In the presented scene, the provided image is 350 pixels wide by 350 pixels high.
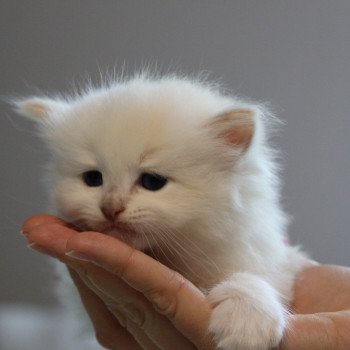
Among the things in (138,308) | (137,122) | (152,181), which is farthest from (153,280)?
(137,122)

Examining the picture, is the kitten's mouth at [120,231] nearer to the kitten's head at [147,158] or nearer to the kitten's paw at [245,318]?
the kitten's head at [147,158]

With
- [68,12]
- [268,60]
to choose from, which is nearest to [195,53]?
[268,60]

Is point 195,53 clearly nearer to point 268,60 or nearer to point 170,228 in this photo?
point 268,60

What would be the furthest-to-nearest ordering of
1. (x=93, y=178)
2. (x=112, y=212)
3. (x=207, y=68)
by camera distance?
(x=207, y=68) < (x=93, y=178) < (x=112, y=212)

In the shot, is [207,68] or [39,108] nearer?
[39,108]

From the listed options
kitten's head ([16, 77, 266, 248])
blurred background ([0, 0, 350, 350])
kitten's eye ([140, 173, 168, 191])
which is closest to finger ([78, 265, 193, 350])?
kitten's head ([16, 77, 266, 248])

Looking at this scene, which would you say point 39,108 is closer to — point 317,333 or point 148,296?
point 148,296

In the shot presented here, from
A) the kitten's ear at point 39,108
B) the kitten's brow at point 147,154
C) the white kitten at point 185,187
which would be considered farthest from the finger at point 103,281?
the kitten's ear at point 39,108
